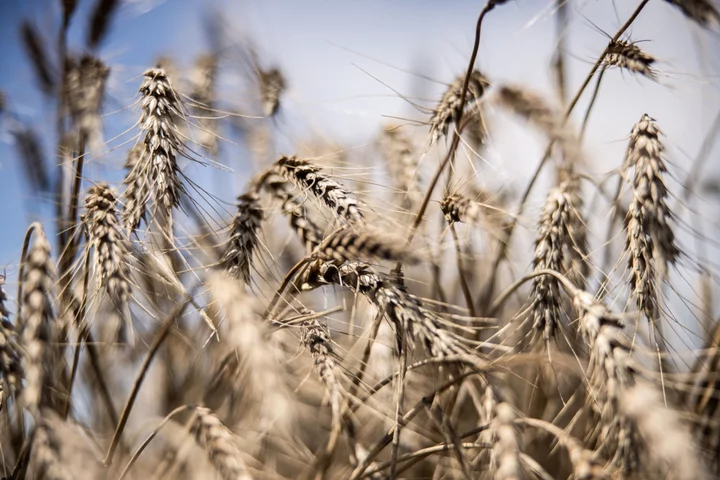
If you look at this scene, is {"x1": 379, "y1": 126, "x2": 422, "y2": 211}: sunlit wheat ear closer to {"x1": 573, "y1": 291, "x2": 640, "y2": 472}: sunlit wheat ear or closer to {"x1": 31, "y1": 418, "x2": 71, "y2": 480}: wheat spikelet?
{"x1": 573, "y1": 291, "x2": 640, "y2": 472}: sunlit wheat ear

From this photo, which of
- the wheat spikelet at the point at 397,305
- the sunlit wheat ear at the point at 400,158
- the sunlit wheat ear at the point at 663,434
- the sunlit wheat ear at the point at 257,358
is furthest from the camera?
the sunlit wheat ear at the point at 400,158

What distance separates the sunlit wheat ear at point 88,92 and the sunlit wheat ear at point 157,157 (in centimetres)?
85

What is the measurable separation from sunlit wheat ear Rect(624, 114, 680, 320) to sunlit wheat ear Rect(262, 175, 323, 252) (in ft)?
2.39

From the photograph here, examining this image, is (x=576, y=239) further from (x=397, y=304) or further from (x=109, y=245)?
(x=109, y=245)

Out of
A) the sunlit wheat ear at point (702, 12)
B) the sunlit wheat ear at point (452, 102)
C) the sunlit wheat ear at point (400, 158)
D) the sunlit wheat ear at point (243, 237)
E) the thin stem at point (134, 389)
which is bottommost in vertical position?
the thin stem at point (134, 389)

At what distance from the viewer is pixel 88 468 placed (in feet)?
2.63

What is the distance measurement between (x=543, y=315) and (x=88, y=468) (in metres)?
0.93

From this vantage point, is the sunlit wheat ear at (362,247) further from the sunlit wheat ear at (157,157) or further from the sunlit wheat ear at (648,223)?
the sunlit wheat ear at (648,223)

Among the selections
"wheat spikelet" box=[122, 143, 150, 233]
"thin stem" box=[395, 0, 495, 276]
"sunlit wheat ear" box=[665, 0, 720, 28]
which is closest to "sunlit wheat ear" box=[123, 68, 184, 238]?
"wheat spikelet" box=[122, 143, 150, 233]

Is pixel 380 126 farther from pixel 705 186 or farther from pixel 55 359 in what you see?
Result: pixel 705 186

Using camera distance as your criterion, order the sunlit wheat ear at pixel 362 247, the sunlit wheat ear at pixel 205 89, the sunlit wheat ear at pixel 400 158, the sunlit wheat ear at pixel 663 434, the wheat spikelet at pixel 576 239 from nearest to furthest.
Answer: the sunlit wheat ear at pixel 663 434 < the sunlit wheat ear at pixel 362 247 < the wheat spikelet at pixel 576 239 < the sunlit wheat ear at pixel 400 158 < the sunlit wheat ear at pixel 205 89

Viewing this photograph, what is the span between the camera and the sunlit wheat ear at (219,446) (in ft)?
3.00

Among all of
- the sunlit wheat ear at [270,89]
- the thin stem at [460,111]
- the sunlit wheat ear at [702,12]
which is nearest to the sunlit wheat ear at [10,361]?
the thin stem at [460,111]

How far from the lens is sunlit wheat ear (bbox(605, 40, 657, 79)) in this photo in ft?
4.24
